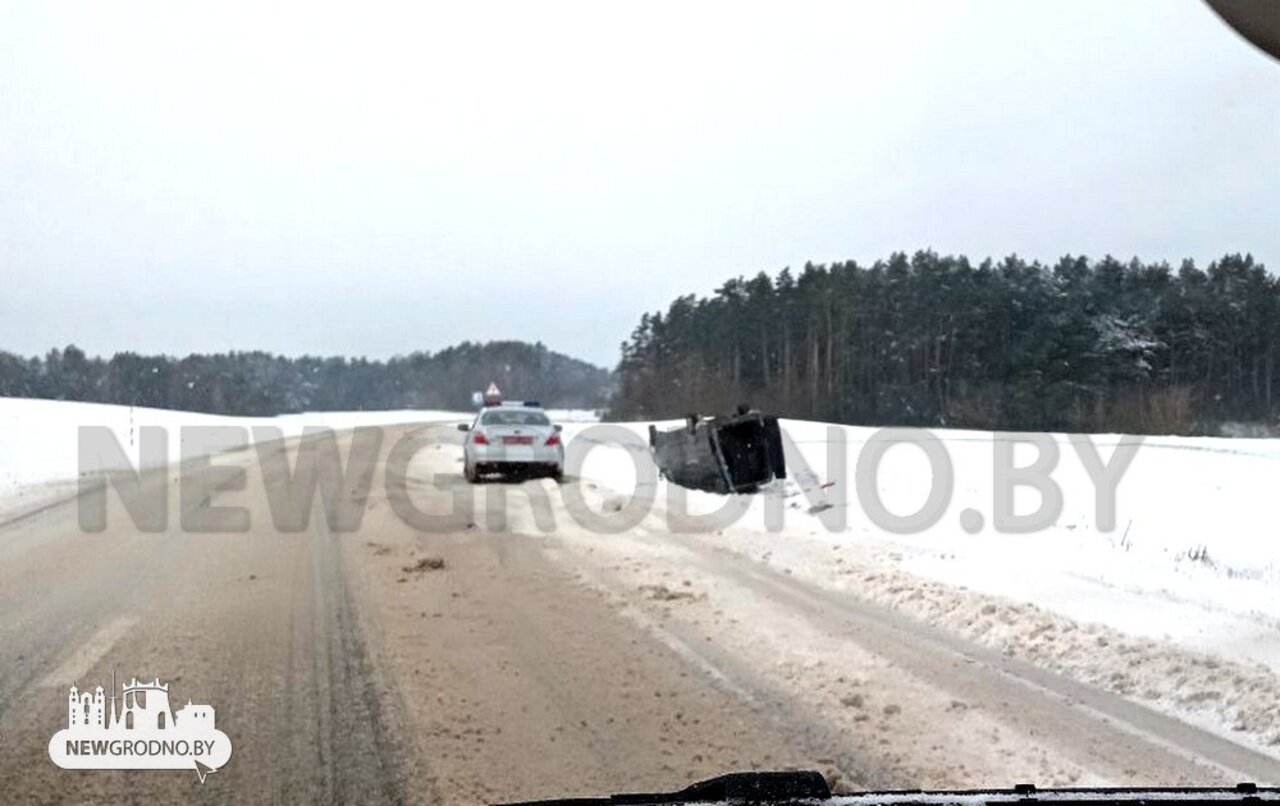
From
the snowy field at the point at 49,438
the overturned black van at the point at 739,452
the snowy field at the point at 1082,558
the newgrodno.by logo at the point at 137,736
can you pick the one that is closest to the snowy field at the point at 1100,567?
the snowy field at the point at 1082,558

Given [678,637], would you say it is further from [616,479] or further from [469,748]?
[616,479]

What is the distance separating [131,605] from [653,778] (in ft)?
17.4

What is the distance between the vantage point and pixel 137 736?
193 inches

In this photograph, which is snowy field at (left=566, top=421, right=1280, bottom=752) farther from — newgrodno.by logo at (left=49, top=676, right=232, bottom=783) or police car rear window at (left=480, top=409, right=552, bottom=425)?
newgrodno.by logo at (left=49, top=676, right=232, bottom=783)

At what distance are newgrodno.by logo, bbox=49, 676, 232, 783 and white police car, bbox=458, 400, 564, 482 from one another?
13.4 metres

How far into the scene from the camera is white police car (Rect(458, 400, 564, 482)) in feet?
61.8

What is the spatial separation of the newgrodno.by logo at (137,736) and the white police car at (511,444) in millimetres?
13384

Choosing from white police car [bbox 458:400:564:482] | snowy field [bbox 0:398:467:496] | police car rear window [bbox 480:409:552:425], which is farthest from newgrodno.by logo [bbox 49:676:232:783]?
snowy field [bbox 0:398:467:496]

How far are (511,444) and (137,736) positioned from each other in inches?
553

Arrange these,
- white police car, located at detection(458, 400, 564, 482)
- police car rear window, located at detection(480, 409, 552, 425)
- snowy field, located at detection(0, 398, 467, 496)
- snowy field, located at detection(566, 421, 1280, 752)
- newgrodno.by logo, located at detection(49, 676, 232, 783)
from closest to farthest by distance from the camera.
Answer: newgrodno.by logo, located at detection(49, 676, 232, 783) → snowy field, located at detection(566, 421, 1280, 752) → white police car, located at detection(458, 400, 564, 482) → police car rear window, located at detection(480, 409, 552, 425) → snowy field, located at detection(0, 398, 467, 496)

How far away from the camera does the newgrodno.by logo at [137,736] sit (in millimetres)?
4496

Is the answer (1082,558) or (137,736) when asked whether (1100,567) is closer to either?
(1082,558)

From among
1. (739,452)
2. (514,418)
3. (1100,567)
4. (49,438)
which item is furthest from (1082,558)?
(49,438)

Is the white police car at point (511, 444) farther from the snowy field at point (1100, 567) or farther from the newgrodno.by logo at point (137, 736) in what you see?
the newgrodno.by logo at point (137, 736)
